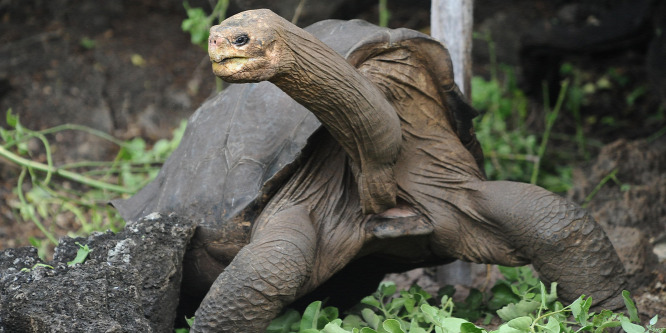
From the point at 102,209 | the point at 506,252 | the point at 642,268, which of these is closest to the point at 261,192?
the point at 506,252

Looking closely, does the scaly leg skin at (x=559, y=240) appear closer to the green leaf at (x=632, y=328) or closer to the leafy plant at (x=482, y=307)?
the leafy plant at (x=482, y=307)

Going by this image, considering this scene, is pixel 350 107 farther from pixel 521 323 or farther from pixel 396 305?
pixel 396 305

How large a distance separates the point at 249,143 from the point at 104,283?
0.69m

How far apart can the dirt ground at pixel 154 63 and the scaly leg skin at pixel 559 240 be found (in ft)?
9.43

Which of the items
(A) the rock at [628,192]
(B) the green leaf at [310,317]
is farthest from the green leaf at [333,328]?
(A) the rock at [628,192]

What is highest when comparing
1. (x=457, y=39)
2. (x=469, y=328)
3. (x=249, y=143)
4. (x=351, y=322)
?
(x=457, y=39)

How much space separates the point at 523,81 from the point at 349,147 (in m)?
3.70

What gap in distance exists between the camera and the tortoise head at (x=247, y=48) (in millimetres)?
2115

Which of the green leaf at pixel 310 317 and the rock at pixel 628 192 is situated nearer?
the green leaf at pixel 310 317

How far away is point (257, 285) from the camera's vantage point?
2.63 m

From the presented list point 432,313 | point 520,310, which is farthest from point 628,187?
point 432,313

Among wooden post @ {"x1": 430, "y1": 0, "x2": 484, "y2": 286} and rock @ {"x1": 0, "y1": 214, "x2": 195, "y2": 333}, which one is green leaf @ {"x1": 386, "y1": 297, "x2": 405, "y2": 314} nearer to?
rock @ {"x1": 0, "y1": 214, "x2": 195, "y2": 333}

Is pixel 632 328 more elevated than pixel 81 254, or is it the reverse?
pixel 81 254

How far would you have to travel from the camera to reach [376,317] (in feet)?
9.86
